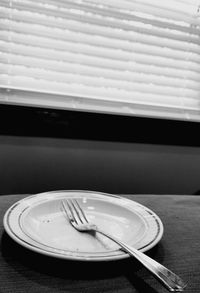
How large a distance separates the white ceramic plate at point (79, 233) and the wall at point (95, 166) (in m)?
0.42

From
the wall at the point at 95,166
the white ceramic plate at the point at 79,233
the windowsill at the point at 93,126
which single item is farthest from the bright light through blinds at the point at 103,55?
the white ceramic plate at the point at 79,233

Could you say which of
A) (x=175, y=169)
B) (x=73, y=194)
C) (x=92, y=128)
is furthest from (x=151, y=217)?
(x=175, y=169)

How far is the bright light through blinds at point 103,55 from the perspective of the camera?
1.06 metres

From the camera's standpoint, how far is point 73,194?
69 cm

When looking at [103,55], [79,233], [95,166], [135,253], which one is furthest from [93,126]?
[135,253]

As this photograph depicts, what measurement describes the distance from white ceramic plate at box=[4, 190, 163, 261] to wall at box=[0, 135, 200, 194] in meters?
0.42

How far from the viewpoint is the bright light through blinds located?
106 cm

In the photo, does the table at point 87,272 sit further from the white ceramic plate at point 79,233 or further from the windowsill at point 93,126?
the windowsill at point 93,126

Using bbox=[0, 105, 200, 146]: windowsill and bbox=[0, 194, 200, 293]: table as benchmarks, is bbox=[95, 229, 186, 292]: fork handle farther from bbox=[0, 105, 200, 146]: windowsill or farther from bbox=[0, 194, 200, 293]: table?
bbox=[0, 105, 200, 146]: windowsill

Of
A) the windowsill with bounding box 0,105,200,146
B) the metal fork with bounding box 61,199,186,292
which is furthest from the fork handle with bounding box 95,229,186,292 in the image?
the windowsill with bounding box 0,105,200,146

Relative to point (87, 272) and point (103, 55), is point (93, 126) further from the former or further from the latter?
point (87, 272)

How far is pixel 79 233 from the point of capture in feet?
1.84

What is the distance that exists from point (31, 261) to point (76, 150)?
674mm

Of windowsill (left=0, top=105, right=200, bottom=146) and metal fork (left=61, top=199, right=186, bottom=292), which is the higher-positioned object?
windowsill (left=0, top=105, right=200, bottom=146)
